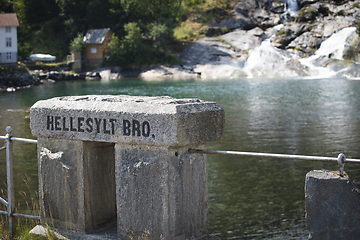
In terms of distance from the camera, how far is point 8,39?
54.9 m

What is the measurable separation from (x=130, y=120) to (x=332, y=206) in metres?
1.80

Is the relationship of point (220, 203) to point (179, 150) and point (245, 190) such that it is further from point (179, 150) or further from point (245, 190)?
point (179, 150)

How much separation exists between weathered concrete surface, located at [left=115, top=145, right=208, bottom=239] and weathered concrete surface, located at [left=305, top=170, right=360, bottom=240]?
108 centimetres

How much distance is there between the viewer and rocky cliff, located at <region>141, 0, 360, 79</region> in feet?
159

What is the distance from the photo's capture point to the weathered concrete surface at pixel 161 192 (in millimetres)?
3574

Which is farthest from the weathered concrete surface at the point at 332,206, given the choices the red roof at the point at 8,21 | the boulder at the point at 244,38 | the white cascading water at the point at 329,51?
the red roof at the point at 8,21

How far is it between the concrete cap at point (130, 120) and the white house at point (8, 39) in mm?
53907

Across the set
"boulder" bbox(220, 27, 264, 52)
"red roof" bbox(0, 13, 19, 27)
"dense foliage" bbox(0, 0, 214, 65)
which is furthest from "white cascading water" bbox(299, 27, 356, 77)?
"red roof" bbox(0, 13, 19, 27)

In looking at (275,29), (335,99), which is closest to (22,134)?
(335,99)

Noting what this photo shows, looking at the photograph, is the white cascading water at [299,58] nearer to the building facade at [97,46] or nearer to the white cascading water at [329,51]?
the white cascading water at [329,51]

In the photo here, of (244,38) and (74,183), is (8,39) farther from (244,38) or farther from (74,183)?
(74,183)

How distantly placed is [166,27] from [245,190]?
53.0m

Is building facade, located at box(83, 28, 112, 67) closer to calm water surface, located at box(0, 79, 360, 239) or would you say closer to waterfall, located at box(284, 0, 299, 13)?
waterfall, located at box(284, 0, 299, 13)

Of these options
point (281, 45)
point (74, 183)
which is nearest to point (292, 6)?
point (281, 45)
